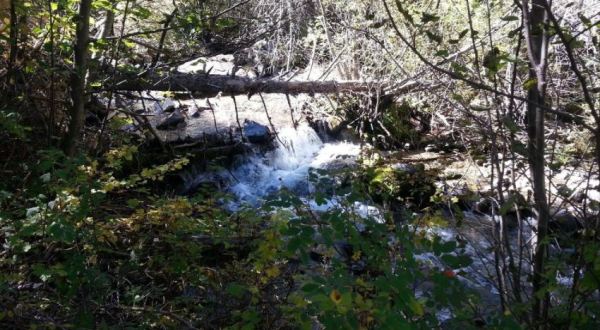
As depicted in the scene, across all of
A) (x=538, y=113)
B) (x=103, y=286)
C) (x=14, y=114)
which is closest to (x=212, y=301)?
(x=103, y=286)

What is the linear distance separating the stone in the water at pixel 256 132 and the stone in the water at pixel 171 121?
3.61 feet

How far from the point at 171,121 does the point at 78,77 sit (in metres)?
4.68

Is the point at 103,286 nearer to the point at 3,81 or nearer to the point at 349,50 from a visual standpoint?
the point at 3,81

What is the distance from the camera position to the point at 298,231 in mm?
2146

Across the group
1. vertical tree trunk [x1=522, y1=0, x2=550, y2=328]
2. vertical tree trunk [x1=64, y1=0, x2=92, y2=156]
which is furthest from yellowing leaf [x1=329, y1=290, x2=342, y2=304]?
vertical tree trunk [x1=64, y1=0, x2=92, y2=156]

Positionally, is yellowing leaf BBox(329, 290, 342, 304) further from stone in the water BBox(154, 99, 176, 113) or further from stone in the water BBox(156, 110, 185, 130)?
stone in the water BBox(154, 99, 176, 113)

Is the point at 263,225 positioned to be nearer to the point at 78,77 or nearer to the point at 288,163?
the point at 78,77

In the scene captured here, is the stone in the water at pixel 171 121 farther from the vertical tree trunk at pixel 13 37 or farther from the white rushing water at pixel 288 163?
the vertical tree trunk at pixel 13 37

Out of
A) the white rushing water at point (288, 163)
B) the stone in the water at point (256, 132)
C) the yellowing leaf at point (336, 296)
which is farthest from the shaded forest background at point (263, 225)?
the stone in the water at point (256, 132)

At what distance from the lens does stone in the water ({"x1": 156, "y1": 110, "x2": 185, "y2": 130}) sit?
26.4ft

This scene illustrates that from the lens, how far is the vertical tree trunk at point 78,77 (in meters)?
3.50

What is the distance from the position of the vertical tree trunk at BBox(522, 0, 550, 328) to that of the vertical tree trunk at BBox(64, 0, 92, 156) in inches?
104

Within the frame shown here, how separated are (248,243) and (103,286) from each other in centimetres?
99

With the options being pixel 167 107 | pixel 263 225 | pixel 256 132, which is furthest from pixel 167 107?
pixel 263 225
